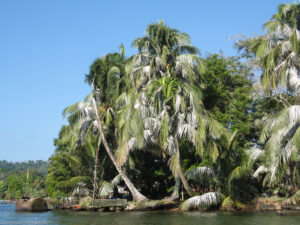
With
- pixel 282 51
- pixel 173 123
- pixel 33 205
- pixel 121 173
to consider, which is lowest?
pixel 33 205

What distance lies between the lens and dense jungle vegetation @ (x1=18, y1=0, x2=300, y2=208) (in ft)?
67.1

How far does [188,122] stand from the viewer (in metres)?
23.9

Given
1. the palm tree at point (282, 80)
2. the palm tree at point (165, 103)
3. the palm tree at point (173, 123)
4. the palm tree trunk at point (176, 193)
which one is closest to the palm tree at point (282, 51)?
the palm tree at point (282, 80)

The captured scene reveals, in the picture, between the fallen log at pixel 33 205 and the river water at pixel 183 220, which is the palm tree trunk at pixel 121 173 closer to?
the river water at pixel 183 220

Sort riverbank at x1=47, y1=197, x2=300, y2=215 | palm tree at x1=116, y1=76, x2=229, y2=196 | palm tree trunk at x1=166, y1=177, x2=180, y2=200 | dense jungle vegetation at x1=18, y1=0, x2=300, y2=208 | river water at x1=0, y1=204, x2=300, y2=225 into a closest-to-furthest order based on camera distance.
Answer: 1. river water at x1=0, y1=204, x2=300, y2=225
2. dense jungle vegetation at x1=18, y1=0, x2=300, y2=208
3. riverbank at x1=47, y1=197, x2=300, y2=215
4. palm tree at x1=116, y1=76, x2=229, y2=196
5. palm tree trunk at x1=166, y1=177, x2=180, y2=200

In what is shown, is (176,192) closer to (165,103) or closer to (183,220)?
(165,103)

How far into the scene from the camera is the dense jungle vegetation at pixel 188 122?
20.5 metres

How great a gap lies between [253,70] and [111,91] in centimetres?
1268

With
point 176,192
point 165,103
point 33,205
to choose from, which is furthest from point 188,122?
point 33,205

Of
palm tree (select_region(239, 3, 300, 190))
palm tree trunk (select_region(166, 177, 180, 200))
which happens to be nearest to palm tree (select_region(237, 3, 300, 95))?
palm tree (select_region(239, 3, 300, 190))

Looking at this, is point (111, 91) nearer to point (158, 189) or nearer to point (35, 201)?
point (158, 189)

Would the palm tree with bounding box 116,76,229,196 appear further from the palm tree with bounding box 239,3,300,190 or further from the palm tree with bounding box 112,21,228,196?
the palm tree with bounding box 239,3,300,190

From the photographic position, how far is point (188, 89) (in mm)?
24703

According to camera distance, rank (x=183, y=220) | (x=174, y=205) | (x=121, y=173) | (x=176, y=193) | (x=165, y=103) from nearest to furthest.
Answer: (x=183, y=220)
(x=165, y=103)
(x=174, y=205)
(x=176, y=193)
(x=121, y=173)
